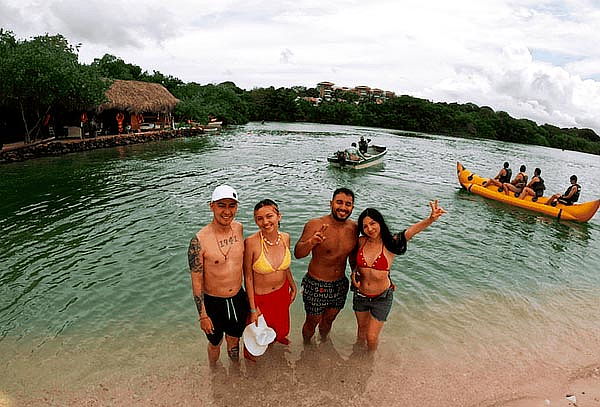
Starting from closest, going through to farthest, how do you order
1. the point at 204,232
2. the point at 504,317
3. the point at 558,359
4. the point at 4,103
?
1. the point at 204,232
2. the point at 558,359
3. the point at 504,317
4. the point at 4,103

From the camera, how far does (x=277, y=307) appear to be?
410 cm

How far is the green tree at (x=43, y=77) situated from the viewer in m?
16.3

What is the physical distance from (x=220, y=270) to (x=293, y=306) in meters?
2.72

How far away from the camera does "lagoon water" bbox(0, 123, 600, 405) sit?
4445 mm

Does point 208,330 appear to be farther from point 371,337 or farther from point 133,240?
point 133,240

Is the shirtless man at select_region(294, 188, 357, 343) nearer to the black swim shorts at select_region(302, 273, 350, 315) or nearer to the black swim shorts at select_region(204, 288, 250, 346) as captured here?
the black swim shorts at select_region(302, 273, 350, 315)

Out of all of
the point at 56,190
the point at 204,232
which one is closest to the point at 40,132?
the point at 56,190

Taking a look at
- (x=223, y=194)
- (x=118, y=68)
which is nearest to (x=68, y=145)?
(x=223, y=194)

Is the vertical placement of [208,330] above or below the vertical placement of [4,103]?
below

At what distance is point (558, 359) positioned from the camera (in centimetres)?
513

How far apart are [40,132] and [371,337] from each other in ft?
79.7

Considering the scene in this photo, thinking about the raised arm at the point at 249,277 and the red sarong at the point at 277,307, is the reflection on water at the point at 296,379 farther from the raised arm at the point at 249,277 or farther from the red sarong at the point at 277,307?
the raised arm at the point at 249,277

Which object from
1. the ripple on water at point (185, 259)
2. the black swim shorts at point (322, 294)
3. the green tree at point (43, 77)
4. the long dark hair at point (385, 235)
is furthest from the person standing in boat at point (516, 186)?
the green tree at point (43, 77)

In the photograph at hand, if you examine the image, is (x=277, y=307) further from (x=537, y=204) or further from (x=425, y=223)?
(x=537, y=204)
